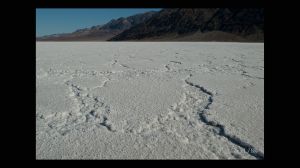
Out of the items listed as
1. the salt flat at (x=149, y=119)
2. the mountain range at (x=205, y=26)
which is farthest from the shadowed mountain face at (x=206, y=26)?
the salt flat at (x=149, y=119)

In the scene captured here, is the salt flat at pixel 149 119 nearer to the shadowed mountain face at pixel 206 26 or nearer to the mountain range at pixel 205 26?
the mountain range at pixel 205 26

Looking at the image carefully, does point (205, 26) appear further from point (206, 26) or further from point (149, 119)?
point (149, 119)

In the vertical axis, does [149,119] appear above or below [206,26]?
below

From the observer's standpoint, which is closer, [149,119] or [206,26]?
[149,119]

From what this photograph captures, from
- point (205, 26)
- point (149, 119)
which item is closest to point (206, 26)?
point (205, 26)
